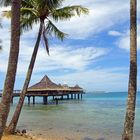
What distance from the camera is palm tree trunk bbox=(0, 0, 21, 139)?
9320 mm

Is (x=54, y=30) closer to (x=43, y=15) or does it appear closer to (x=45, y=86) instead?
(x=43, y=15)

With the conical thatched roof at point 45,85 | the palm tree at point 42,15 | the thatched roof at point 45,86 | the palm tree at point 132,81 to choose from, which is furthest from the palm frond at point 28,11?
the conical thatched roof at point 45,85

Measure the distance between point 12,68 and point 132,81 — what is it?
3750mm

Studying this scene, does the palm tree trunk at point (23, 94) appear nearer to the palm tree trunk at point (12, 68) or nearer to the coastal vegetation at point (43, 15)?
the coastal vegetation at point (43, 15)

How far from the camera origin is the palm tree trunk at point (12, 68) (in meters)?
9.32

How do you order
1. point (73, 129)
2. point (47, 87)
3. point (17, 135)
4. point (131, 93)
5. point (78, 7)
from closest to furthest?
point (131, 93)
point (17, 135)
point (78, 7)
point (73, 129)
point (47, 87)

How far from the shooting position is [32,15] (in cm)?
2038

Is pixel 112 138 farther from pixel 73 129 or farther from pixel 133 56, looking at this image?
pixel 133 56

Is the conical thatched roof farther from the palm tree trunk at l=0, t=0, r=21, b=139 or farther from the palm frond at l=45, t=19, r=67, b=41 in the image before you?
the palm tree trunk at l=0, t=0, r=21, b=139

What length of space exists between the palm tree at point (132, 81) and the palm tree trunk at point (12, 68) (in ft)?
12.0

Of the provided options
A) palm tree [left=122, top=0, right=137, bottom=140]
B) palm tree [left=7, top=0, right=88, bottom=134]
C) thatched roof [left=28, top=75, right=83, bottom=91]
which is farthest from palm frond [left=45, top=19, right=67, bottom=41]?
thatched roof [left=28, top=75, right=83, bottom=91]

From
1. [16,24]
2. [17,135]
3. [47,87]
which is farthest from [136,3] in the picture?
[47,87]

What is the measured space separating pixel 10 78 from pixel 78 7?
1247cm

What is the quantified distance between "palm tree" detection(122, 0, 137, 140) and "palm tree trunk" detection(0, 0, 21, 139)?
3643 millimetres
